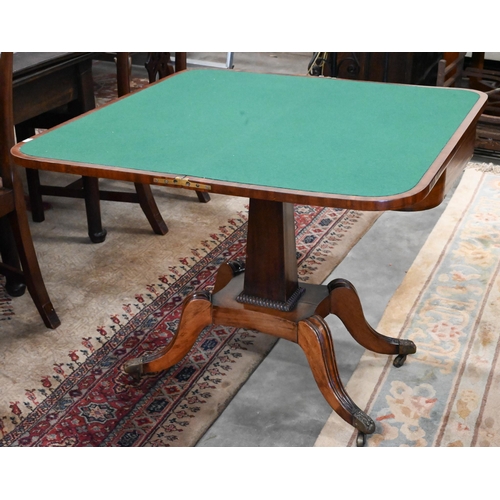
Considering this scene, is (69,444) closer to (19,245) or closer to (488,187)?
(19,245)

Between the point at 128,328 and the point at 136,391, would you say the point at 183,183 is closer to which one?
the point at 136,391

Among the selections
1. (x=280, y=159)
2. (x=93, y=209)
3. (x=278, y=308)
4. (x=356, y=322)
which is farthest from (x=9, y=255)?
(x=280, y=159)

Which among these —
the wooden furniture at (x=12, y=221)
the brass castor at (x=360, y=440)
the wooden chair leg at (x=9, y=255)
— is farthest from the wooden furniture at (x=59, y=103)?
the brass castor at (x=360, y=440)

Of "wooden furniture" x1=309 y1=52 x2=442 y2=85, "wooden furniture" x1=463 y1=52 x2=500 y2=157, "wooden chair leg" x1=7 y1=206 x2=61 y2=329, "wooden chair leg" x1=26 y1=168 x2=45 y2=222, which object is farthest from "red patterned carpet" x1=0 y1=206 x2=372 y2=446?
"wooden furniture" x1=309 y1=52 x2=442 y2=85

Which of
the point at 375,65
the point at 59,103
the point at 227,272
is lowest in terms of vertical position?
the point at 227,272

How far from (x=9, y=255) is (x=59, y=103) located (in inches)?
24.9

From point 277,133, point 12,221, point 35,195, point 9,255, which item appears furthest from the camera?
point 35,195

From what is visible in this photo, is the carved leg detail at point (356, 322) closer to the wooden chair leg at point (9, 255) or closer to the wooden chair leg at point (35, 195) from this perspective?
the wooden chair leg at point (9, 255)

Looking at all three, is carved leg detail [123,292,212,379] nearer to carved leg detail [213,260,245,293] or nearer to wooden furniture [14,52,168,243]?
carved leg detail [213,260,245,293]

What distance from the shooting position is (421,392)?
7.37 ft

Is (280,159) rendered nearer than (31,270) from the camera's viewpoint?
Yes

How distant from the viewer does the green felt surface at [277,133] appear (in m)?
1.66

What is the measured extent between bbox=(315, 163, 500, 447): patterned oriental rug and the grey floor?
0.16 ft

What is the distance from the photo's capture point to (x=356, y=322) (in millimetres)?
2316
